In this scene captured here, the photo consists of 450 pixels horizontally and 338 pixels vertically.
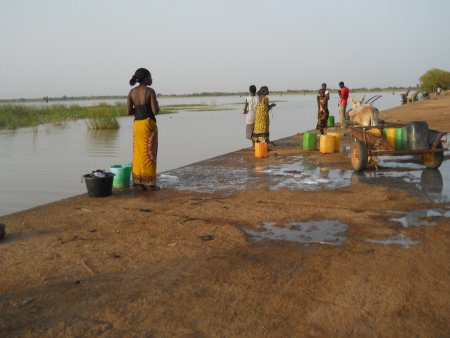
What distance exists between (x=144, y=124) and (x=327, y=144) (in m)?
6.05

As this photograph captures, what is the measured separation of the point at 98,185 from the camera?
6953mm

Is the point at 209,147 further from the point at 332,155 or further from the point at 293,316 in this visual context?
the point at 293,316

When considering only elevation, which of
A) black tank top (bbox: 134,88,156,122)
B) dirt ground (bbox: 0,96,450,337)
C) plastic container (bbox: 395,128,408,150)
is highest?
black tank top (bbox: 134,88,156,122)

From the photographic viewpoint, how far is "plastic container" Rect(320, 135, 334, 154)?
38.2 feet

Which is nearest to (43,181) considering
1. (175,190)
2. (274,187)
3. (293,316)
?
(175,190)

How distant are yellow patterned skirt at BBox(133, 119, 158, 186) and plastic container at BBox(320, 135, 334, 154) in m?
5.79

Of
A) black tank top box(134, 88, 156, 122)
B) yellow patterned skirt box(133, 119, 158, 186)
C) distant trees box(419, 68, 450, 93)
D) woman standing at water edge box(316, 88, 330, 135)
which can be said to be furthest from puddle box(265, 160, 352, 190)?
distant trees box(419, 68, 450, 93)

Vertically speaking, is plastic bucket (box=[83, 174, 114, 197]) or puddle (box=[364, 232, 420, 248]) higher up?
plastic bucket (box=[83, 174, 114, 197])

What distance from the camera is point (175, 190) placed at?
755cm

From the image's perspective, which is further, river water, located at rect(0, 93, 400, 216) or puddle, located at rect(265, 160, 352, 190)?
river water, located at rect(0, 93, 400, 216)

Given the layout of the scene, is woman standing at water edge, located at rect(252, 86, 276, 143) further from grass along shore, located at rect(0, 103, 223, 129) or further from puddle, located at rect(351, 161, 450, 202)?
grass along shore, located at rect(0, 103, 223, 129)

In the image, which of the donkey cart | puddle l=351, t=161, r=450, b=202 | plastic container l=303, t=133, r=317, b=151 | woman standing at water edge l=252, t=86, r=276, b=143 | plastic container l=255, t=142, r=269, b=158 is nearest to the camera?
puddle l=351, t=161, r=450, b=202

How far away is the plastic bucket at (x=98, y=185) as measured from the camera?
6930mm

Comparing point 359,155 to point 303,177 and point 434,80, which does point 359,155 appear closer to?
point 303,177
